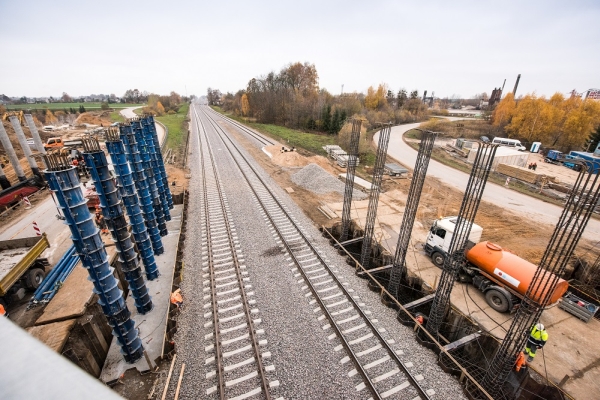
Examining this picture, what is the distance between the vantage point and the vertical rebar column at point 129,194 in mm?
12344

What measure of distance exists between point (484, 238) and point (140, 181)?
72.0 feet

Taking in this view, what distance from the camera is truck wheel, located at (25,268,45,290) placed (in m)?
12.9

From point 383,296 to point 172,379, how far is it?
8.96 metres

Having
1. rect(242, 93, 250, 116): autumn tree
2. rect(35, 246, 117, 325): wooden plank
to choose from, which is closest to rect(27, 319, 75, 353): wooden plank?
rect(35, 246, 117, 325): wooden plank

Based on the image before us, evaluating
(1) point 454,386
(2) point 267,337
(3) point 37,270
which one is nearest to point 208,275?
(2) point 267,337

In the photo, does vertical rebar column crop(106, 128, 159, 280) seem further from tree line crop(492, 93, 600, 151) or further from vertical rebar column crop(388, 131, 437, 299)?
tree line crop(492, 93, 600, 151)

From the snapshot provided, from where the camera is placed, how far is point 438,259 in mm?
15328

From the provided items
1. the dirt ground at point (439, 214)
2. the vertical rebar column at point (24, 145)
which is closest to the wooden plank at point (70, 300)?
the dirt ground at point (439, 214)

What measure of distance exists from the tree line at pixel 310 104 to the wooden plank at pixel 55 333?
50110mm

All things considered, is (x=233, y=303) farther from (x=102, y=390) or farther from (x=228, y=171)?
(x=228, y=171)

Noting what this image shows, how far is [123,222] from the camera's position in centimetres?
1080

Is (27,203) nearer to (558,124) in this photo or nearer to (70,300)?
(70,300)

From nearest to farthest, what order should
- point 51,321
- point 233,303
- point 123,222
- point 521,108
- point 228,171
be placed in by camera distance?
point 51,321 < point 123,222 < point 233,303 < point 228,171 < point 521,108

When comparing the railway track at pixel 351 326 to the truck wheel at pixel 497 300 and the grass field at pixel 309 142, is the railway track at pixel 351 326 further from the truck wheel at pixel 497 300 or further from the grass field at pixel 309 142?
the grass field at pixel 309 142
